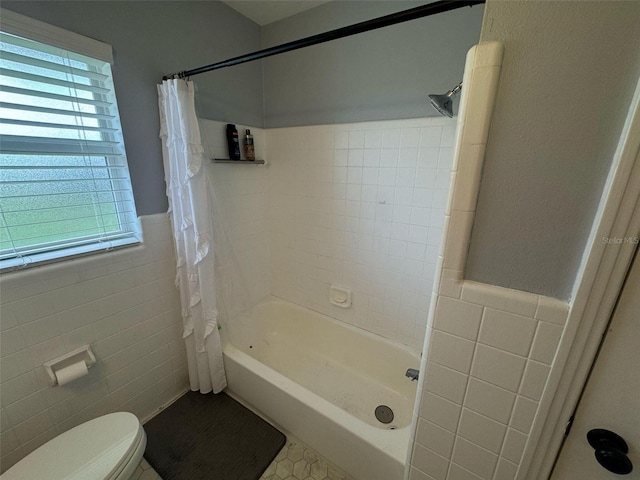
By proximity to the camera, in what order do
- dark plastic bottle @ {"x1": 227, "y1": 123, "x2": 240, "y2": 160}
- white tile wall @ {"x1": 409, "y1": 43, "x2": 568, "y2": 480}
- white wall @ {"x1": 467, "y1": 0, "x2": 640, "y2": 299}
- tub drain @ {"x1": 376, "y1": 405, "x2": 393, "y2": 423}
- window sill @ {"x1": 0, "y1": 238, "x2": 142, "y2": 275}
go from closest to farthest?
white wall @ {"x1": 467, "y1": 0, "x2": 640, "y2": 299}
white tile wall @ {"x1": 409, "y1": 43, "x2": 568, "y2": 480}
window sill @ {"x1": 0, "y1": 238, "x2": 142, "y2": 275}
tub drain @ {"x1": 376, "y1": 405, "x2": 393, "y2": 423}
dark plastic bottle @ {"x1": 227, "y1": 123, "x2": 240, "y2": 160}

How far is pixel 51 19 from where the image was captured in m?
0.97

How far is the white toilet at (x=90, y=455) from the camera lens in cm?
90

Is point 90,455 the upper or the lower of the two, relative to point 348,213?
lower

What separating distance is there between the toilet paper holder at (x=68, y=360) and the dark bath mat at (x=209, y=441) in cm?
58

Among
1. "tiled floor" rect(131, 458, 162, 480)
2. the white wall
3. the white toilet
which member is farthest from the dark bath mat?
the white wall

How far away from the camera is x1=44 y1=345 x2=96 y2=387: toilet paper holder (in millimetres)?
1105

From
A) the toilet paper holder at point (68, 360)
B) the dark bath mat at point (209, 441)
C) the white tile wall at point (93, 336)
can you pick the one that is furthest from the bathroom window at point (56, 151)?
the dark bath mat at point (209, 441)

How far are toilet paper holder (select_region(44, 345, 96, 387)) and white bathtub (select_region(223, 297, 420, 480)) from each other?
648 millimetres

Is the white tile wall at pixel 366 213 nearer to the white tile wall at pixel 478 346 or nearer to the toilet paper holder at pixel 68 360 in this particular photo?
the white tile wall at pixel 478 346

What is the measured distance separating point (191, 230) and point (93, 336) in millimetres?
657

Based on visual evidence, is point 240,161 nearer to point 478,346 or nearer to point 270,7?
point 270,7

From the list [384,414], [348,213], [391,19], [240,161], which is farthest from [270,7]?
[384,414]

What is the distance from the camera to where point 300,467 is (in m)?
1.31

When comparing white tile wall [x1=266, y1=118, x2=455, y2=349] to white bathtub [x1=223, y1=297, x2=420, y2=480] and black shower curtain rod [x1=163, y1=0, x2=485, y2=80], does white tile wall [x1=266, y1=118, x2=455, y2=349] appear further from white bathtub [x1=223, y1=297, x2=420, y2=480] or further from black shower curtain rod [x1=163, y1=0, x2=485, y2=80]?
black shower curtain rod [x1=163, y1=0, x2=485, y2=80]
